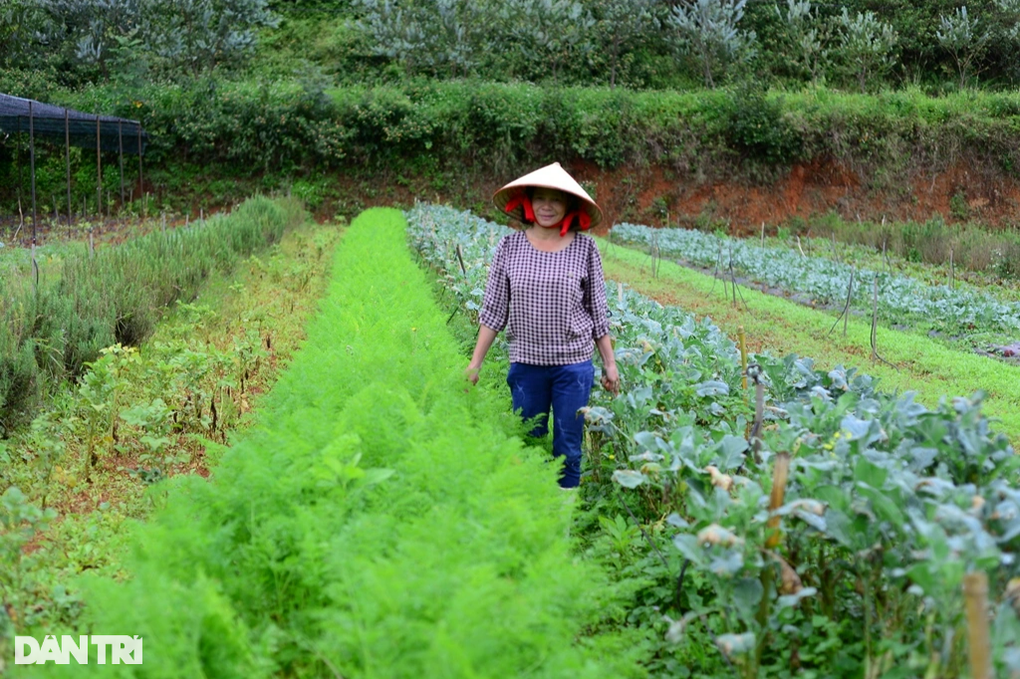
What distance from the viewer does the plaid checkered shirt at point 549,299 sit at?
5.13 meters

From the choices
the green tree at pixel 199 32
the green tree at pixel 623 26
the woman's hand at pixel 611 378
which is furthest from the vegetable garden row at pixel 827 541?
the green tree at pixel 623 26

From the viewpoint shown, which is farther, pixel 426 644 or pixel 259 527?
pixel 259 527

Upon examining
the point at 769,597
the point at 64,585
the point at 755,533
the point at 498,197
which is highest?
the point at 498,197

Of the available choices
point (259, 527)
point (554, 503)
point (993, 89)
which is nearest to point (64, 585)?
point (259, 527)

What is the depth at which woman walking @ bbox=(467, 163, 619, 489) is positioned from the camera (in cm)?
514

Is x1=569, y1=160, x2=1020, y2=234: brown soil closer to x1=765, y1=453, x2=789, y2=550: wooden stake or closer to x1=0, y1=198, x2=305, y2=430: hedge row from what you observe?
x1=0, y1=198, x2=305, y2=430: hedge row

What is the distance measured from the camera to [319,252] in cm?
1755

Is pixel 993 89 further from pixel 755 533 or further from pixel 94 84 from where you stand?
pixel 755 533

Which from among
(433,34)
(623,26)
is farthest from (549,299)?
(623,26)

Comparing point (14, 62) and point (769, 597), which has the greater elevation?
point (14, 62)

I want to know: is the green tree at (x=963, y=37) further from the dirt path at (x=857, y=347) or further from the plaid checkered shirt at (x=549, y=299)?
the plaid checkered shirt at (x=549, y=299)

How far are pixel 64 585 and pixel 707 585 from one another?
9.10 feet

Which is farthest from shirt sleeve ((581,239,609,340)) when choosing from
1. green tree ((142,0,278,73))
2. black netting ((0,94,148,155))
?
green tree ((142,0,278,73))

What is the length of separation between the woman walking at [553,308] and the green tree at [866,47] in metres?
35.9
